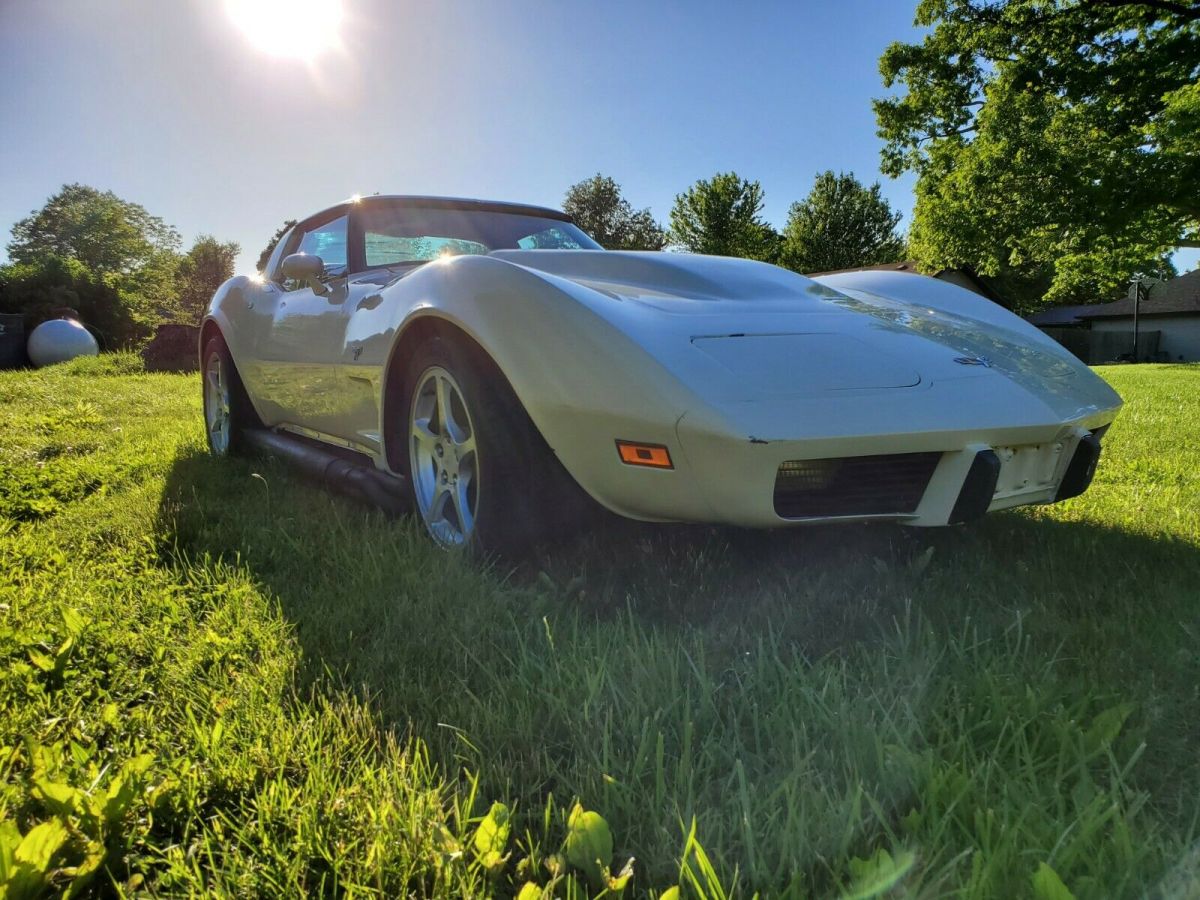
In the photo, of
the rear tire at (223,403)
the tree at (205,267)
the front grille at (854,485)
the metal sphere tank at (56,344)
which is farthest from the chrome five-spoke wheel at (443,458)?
the tree at (205,267)

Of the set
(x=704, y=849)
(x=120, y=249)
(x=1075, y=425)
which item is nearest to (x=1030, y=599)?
(x=1075, y=425)

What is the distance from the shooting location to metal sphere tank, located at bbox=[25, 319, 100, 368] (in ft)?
63.0

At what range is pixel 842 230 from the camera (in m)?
40.8

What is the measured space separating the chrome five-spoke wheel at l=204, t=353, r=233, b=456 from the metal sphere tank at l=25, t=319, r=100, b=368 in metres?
17.2

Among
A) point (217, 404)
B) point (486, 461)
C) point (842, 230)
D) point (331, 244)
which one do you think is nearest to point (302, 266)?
point (331, 244)

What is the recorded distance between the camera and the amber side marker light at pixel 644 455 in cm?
177

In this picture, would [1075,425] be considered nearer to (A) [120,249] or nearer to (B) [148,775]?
(B) [148,775]

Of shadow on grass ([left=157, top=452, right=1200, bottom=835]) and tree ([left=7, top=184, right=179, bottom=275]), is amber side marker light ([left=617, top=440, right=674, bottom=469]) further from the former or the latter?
tree ([left=7, top=184, right=179, bottom=275])

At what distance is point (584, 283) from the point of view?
7.50 ft

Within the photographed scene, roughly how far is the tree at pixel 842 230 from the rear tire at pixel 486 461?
1582 inches

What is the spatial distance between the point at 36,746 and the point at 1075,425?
7.68 ft

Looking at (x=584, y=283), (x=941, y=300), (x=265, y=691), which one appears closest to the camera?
(x=265, y=691)

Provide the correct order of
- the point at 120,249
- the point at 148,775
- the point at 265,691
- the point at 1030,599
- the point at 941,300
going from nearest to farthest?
the point at 148,775 → the point at 265,691 → the point at 1030,599 → the point at 941,300 → the point at 120,249

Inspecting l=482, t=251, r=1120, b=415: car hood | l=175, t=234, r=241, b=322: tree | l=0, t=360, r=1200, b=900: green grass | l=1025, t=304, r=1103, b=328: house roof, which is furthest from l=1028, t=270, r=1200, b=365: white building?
l=175, t=234, r=241, b=322: tree
